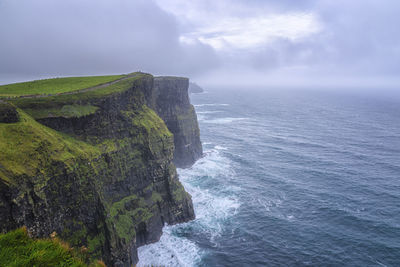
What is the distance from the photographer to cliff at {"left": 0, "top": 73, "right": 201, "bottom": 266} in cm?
2958

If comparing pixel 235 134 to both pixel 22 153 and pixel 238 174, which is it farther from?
pixel 22 153

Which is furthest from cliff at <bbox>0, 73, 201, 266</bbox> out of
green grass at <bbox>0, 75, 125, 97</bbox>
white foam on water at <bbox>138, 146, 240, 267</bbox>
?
green grass at <bbox>0, 75, 125, 97</bbox>

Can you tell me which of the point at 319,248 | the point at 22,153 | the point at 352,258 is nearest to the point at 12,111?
the point at 22,153

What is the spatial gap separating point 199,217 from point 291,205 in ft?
72.0

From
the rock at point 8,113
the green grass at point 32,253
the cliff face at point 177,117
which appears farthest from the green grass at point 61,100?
the cliff face at point 177,117

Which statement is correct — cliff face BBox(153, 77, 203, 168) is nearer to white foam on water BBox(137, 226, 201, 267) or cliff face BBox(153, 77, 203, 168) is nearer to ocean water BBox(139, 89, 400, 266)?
ocean water BBox(139, 89, 400, 266)

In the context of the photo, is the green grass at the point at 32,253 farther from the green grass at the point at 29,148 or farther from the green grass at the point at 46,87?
the green grass at the point at 46,87

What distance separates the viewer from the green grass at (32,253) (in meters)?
11.8

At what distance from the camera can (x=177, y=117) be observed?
88.8m

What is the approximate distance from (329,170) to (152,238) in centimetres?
5663

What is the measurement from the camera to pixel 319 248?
46.2 metres

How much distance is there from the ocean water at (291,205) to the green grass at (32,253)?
64.4ft

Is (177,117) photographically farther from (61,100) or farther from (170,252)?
(170,252)

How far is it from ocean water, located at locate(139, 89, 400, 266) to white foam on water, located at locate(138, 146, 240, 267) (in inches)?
7.3
